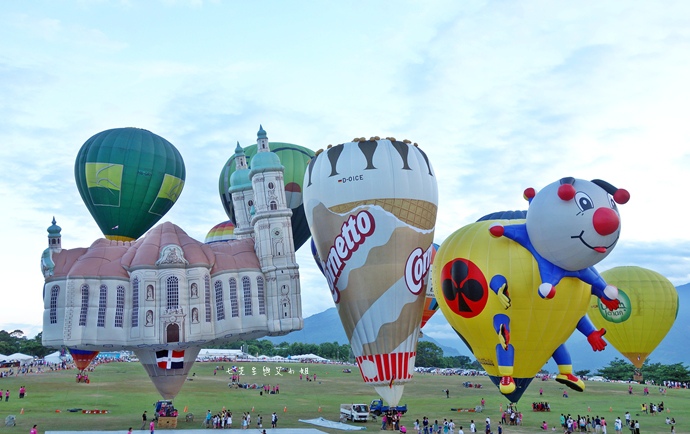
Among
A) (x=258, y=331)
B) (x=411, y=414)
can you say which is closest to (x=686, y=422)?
(x=411, y=414)

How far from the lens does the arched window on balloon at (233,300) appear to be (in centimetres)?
2894

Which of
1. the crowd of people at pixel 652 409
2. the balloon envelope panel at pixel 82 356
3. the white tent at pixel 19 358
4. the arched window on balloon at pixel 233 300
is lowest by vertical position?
the crowd of people at pixel 652 409

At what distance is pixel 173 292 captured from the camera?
28.5 m

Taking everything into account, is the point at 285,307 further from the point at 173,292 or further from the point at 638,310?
the point at 638,310

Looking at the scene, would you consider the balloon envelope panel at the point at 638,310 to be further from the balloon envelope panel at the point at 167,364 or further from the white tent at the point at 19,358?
the white tent at the point at 19,358

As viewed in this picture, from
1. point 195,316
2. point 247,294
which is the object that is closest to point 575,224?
point 247,294

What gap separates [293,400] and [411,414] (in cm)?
920

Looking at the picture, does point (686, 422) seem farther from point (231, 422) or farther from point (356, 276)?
point (231, 422)

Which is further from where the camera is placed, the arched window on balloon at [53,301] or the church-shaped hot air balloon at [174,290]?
the arched window on balloon at [53,301]

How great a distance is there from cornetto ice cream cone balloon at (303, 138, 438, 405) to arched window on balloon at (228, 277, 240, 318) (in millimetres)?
3785

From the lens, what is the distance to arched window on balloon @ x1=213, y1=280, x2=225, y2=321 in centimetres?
2902

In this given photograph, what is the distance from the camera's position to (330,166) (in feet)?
94.7

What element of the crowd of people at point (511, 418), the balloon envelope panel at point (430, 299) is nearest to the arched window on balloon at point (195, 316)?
the balloon envelope panel at point (430, 299)

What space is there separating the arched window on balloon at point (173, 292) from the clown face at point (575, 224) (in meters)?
13.9
